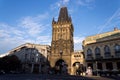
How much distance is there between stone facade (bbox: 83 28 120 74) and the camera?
41.1m

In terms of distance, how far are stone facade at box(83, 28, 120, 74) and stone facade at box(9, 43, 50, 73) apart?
2796 cm

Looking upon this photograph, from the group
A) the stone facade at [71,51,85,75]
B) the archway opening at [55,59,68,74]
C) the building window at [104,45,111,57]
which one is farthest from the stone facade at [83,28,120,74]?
the archway opening at [55,59,68,74]

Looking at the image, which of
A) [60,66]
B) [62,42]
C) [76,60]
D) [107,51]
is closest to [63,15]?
[62,42]

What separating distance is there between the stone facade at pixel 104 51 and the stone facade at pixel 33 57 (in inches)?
1101

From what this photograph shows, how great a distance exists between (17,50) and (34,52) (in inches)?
421

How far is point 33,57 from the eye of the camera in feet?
223

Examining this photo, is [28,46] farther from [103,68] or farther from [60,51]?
[103,68]

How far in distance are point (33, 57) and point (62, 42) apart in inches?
584

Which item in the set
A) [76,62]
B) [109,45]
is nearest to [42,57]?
[76,62]

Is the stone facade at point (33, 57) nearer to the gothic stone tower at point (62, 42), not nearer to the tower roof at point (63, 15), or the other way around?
the gothic stone tower at point (62, 42)

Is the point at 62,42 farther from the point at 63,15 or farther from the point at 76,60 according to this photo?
the point at 63,15

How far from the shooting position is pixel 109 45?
140 ft

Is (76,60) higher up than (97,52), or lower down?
lower down

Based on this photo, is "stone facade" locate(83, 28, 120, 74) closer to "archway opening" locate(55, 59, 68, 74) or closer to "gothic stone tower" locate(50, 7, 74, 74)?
"gothic stone tower" locate(50, 7, 74, 74)
